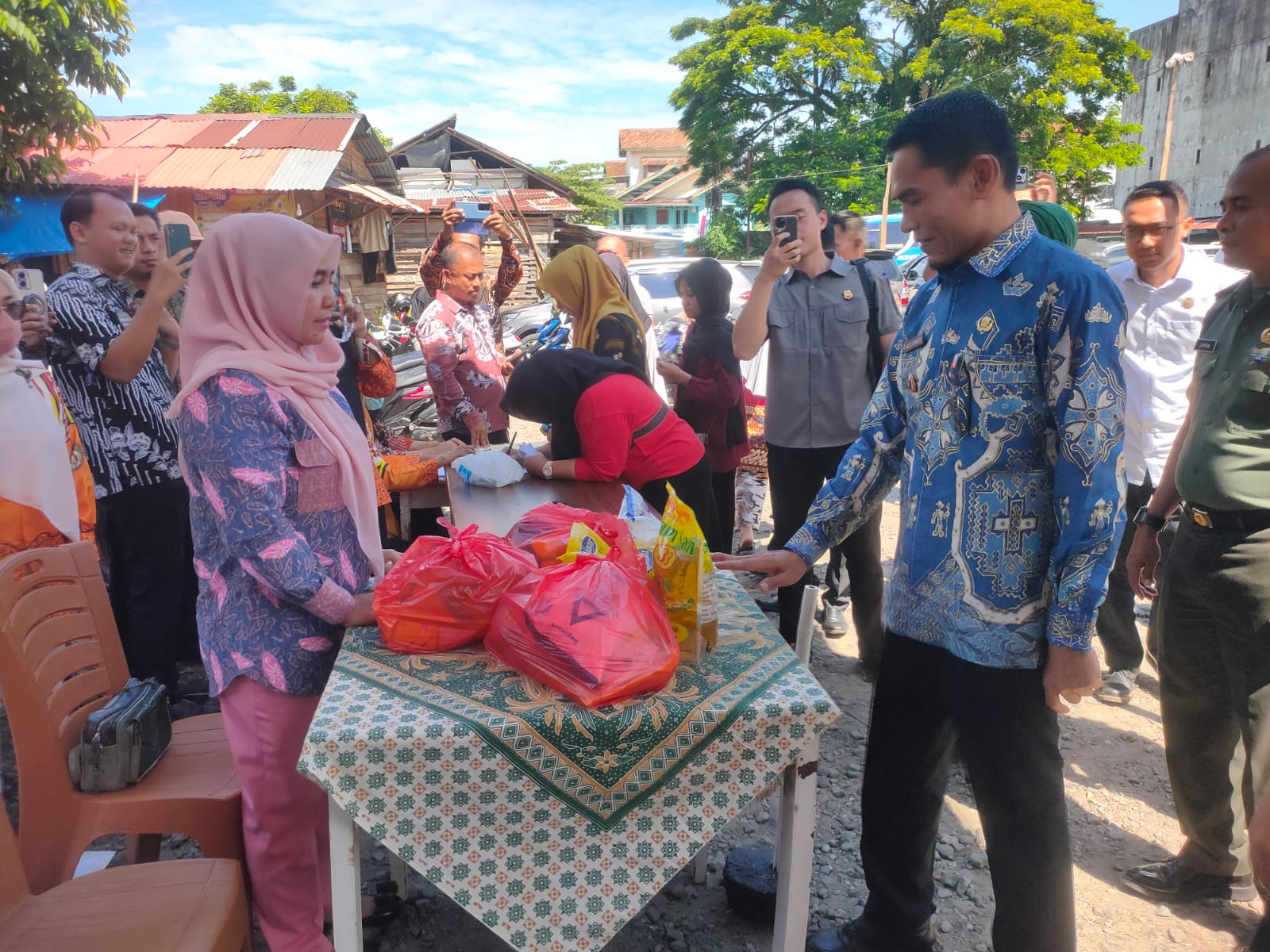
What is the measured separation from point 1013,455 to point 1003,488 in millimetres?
64

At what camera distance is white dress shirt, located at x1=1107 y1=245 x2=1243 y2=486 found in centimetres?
322

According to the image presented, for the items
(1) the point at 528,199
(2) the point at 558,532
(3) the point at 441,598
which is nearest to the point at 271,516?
(3) the point at 441,598

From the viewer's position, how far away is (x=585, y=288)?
3.92m

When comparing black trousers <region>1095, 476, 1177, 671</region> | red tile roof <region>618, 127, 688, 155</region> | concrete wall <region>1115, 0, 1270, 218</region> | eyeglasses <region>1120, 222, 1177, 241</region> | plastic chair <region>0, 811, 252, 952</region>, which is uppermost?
red tile roof <region>618, 127, 688, 155</region>

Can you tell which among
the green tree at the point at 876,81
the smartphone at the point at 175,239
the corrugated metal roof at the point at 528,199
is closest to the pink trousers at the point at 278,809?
the smartphone at the point at 175,239

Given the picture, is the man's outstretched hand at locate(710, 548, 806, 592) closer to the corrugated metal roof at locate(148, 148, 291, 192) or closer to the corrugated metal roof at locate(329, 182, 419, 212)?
the corrugated metal roof at locate(148, 148, 291, 192)

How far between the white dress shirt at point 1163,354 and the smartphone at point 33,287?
385 cm

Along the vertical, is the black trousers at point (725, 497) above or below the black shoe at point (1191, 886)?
above

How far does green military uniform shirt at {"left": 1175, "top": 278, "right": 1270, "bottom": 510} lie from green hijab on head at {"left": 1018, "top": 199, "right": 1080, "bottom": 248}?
1.51 ft

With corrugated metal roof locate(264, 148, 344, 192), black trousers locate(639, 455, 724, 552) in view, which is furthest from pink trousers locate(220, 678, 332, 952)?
corrugated metal roof locate(264, 148, 344, 192)

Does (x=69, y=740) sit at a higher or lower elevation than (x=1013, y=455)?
lower

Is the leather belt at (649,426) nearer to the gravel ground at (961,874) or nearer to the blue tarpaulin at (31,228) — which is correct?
the gravel ground at (961,874)

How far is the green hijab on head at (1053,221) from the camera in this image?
77.6 inches

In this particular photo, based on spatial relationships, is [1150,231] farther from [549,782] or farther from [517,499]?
[549,782]
